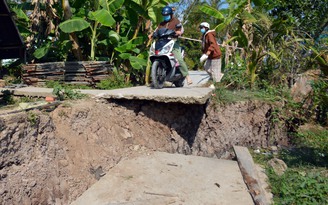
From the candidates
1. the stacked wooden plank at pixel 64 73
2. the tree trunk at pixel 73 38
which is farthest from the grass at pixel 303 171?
the tree trunk at pixel 73 38

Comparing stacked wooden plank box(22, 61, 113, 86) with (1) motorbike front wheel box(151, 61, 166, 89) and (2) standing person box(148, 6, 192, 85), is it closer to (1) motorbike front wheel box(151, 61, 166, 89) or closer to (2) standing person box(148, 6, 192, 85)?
(1) motorbike front wheel box(151, 61, 166, 89)

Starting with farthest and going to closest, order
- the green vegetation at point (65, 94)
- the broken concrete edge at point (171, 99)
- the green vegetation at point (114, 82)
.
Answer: the green vegetation at point (114, 82), the broken concrete edge at point (171, 99), the green vegetation at point (65, 94)

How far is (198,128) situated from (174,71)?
1.30 meters

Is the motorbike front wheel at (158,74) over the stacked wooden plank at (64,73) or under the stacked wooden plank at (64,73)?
over

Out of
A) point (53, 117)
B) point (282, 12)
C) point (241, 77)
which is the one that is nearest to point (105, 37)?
point (241, 77)

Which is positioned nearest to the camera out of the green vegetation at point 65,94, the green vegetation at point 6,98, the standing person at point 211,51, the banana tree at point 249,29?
the green vegetation at point 65,94

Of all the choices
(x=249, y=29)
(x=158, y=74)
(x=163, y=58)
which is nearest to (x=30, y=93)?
(x=158, y=74)

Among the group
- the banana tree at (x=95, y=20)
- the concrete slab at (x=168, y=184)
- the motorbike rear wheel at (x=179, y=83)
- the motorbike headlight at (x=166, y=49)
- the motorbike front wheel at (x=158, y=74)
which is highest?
the banana tree at (x=95, y=20)

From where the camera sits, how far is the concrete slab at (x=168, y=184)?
13.5 ft

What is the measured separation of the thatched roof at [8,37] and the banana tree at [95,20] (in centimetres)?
154

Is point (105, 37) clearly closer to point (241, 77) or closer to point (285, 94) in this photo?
point (241, 77)

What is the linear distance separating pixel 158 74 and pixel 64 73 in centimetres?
215

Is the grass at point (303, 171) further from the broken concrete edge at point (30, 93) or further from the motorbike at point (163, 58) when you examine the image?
the broken concrete edge at point (30, 93)

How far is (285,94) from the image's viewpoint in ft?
23.6
